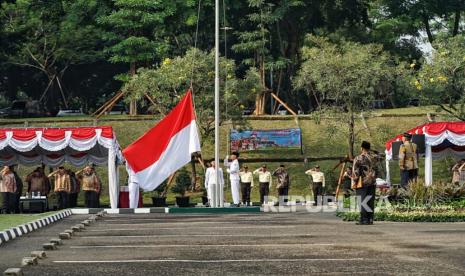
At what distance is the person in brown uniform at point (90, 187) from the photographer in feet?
120

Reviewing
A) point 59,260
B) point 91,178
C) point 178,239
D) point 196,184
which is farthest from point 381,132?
point 59,260

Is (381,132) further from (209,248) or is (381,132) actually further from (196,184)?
(209,248)

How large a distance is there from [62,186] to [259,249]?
71.1 ft

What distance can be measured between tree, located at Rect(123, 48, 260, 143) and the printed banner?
3.52 meters

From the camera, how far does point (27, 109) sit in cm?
7469

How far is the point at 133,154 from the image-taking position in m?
33.7

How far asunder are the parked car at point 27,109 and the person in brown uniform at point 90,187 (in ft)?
118

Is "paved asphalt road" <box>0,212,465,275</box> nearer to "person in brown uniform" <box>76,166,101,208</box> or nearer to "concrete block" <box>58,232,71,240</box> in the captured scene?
"concrete block" <box>58,232,71,240</box>

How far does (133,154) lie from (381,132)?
17135 millimetres

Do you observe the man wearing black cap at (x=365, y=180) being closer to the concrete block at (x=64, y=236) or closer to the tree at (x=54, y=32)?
the concrete block at (x=64, y=236)

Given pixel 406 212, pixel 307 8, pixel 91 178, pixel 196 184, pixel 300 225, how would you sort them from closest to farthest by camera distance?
pixel 300 225 → pixel 406 212 → pixel 91 178 → pixel 196 184 → pixel 307 8

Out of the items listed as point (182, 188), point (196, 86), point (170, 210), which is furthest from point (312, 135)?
point (170, 210)

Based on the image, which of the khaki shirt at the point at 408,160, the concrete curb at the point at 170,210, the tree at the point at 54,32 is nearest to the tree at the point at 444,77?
the concrete curb at the point at 170,210

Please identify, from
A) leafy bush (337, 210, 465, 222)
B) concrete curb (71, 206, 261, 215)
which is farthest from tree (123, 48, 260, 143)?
leafy bush (337, 210, 465, 222)
